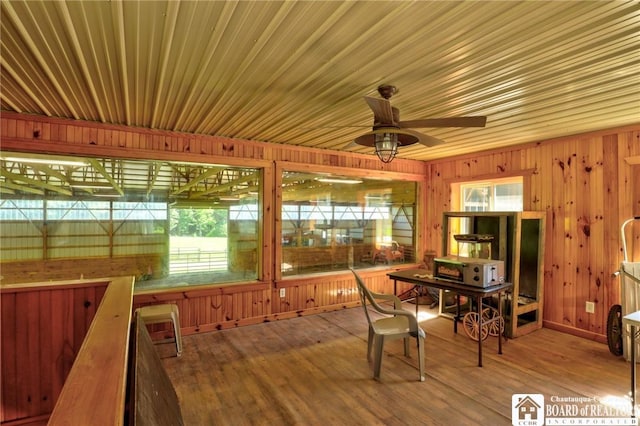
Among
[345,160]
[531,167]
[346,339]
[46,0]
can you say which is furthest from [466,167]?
[46,0]

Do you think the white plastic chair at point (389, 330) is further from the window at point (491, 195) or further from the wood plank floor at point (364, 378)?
the window at point (491, 195)

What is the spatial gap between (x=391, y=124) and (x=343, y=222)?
312cm

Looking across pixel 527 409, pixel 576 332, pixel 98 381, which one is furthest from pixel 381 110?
pixel 576 332

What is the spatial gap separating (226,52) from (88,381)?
1.91 m

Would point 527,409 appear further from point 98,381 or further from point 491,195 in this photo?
point 491,195

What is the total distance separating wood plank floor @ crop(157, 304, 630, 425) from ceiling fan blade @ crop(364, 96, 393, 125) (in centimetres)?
219

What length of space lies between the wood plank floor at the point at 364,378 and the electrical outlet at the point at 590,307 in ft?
1.20

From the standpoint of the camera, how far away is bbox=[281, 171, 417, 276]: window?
4.93 m

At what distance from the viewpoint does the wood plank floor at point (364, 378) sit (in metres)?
2.48

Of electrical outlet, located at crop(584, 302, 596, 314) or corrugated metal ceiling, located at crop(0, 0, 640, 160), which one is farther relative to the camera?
electrical outlet, located at crop(584, 302, 596, 314)

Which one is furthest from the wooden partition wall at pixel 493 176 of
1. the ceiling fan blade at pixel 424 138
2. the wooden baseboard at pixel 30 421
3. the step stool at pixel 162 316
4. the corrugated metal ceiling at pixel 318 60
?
the ceiling fan blade at pixel 424 138

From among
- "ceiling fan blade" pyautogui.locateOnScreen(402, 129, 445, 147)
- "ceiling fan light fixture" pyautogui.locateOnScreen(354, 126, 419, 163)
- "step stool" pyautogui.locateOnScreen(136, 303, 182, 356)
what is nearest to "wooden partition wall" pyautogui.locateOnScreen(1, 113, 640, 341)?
"step stool" pyautogui.locateOnScreen(136, 303, 182, 356)

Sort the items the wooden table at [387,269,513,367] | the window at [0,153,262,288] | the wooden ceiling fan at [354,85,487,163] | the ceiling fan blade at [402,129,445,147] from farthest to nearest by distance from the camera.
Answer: the window at [0,153,262,288], the wooden table at [387,269,513,367], the ceiling fan blade at [402,129,445,147], the wooden ceiling fan at [354,85,487,163]

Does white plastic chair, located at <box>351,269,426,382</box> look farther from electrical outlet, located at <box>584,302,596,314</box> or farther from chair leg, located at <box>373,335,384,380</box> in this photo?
electrical outlet, located at <box>584,302,596,314</box>
